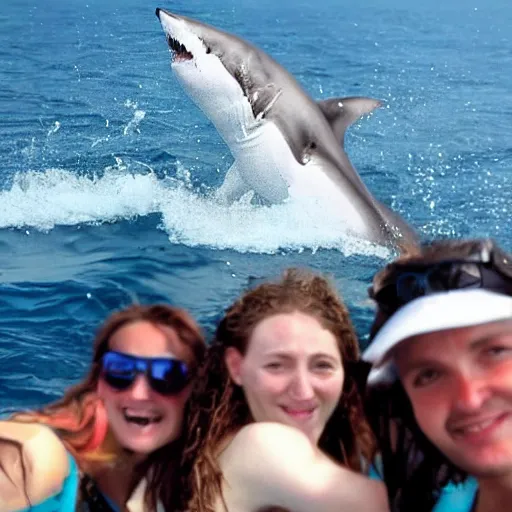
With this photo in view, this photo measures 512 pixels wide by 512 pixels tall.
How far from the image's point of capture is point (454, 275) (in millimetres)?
2162

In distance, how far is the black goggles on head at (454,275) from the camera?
7.06 ft

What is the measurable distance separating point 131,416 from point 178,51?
548 cm

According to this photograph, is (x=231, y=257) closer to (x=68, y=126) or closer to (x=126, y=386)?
(x=126, y=386)

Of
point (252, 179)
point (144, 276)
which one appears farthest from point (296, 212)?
point (144, 276)

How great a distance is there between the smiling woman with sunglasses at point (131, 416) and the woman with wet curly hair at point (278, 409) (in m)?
0.08

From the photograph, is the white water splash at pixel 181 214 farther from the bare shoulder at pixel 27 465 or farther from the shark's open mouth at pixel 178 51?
the bare shoulder at pixel 27 465

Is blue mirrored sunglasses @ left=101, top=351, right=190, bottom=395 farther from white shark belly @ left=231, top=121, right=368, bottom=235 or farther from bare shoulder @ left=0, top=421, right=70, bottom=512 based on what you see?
white shark belly @ left=231, top=121, right=368, bottom=235

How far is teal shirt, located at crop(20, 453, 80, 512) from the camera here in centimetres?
265

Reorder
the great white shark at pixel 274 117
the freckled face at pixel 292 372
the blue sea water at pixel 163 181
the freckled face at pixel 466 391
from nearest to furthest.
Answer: the freckled face at pixel 466 391 → the freckled face at pixel 292 372 → the blue sea water at pixel 163 181 → the great white shark at pixel 274 117

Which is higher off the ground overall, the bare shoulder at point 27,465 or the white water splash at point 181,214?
the white water splash at point 181,214

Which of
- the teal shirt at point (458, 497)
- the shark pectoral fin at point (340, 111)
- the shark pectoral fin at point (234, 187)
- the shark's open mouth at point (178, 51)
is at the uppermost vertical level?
the shark's open mouth at point (178, 51)

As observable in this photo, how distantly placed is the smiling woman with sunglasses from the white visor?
908 mm

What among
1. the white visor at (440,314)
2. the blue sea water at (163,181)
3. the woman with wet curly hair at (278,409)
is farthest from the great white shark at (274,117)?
the white visor at (440,314)

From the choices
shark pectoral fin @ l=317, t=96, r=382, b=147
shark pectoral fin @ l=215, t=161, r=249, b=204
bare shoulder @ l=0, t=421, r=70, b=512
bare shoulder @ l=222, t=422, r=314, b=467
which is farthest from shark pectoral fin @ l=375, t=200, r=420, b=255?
bare shoulder @ l=0, t=421, r=70, b=512
